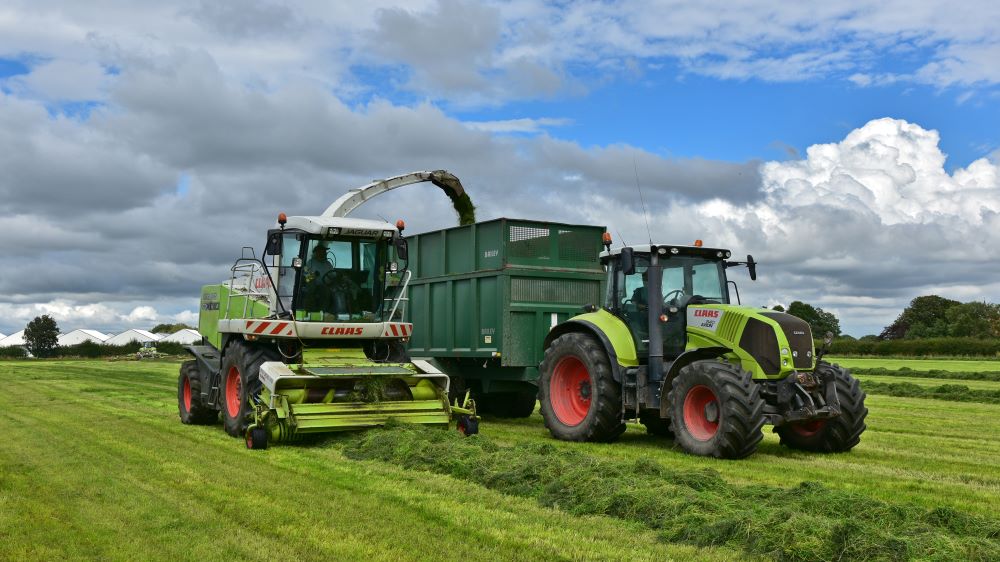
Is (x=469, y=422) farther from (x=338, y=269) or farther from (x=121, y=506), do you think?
(x=121, y=506)

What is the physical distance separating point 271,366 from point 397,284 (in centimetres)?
240

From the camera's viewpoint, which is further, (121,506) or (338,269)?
(338,269)

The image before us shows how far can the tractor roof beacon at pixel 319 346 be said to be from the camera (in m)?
11.0

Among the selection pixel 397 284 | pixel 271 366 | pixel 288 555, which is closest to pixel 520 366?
pixel 397 284

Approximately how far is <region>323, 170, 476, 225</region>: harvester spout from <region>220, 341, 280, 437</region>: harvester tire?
5054mm

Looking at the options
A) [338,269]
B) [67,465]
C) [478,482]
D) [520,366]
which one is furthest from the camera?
[520,366]

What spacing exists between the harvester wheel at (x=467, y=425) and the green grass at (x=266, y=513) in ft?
5.55

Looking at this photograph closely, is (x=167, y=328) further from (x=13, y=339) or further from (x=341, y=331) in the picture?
(x=341, y=331)

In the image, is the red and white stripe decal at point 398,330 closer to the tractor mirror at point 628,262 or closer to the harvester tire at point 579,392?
the harvester tire at point 579,392

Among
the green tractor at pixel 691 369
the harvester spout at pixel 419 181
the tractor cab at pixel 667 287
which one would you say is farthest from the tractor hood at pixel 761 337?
the harvester spout at pixel 419 181

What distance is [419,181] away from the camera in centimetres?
1780

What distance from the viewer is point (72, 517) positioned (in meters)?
6.70

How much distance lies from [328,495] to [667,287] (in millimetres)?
5370

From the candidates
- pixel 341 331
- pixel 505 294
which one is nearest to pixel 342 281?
pixel 341 331
